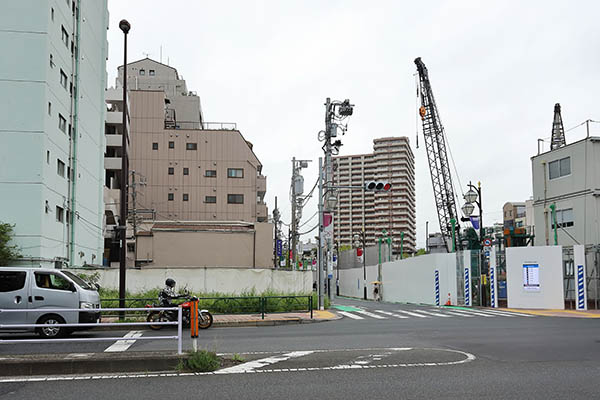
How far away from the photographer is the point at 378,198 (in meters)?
137

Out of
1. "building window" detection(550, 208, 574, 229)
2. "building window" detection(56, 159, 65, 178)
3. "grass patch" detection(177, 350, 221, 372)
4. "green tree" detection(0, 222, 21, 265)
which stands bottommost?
"grass patch" detection(177, 350, 221, 372)

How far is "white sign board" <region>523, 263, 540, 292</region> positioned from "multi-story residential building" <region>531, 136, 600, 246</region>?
6272 millimetres

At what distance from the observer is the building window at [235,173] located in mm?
57438

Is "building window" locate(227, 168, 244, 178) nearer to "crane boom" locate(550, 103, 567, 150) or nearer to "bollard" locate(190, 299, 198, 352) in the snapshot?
"crane boom" locate(550, 103, 567, 150)

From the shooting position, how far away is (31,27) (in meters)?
29.5

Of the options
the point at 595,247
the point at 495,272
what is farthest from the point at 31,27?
the point at 595,247

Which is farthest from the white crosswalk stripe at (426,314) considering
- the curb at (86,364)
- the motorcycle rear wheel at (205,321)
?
the curb at (86,364)

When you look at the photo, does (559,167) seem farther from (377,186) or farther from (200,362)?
(200,362)

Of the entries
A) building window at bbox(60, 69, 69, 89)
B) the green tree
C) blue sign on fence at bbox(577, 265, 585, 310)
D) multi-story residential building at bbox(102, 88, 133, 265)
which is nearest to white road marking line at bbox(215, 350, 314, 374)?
blue sign on fence at bbox(577, 265, 585, 310)

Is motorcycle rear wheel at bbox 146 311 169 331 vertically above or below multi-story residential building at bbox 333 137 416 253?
below

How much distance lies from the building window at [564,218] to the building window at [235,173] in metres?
31.1

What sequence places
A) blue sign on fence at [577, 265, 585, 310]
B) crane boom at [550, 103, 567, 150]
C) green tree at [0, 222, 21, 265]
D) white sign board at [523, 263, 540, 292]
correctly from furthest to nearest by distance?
crane boom at [550, 103, 567, 150], white sign board at [523, 263, 540, 292], blue sign on fence at [577, 265, 585, 310], green tree at [0, 222, 21, 265]

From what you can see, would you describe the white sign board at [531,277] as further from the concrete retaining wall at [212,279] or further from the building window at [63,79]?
the building window at [63,79]

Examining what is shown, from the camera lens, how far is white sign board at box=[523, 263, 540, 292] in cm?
2897
